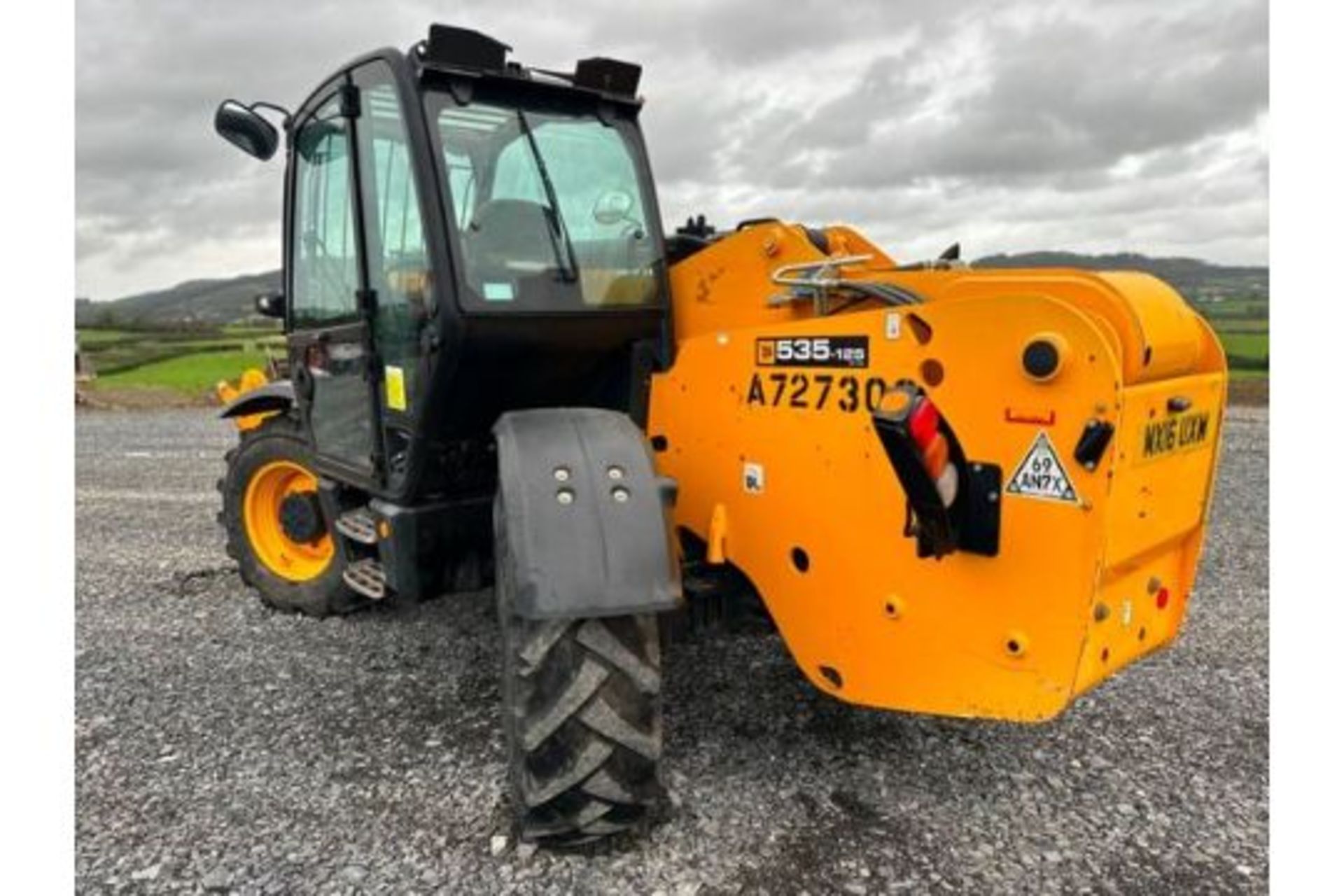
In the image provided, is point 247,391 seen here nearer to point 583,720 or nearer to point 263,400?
point 263,400

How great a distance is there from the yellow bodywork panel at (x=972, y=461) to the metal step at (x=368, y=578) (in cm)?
143

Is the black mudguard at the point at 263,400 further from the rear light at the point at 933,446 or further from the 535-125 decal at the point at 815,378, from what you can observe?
the rear light at the point at 933,446

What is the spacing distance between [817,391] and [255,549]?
376cm

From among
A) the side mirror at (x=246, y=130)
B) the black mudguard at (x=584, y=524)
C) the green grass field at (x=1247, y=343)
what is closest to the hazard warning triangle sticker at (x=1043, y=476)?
the black mudguard at (x=584, y=524)

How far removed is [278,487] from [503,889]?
3454 millimetres

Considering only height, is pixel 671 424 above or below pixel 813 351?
below

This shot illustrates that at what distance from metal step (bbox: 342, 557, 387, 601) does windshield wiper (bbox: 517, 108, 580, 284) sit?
149cm

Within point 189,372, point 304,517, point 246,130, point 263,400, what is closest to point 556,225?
point 246,130

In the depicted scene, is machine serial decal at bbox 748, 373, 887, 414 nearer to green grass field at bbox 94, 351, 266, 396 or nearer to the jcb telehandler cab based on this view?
the jcb telehandler cab

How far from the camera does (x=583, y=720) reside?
9.86ft

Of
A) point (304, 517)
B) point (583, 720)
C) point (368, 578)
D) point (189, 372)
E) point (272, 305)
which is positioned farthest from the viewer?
point (189, 372)

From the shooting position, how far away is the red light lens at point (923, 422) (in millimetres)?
2734

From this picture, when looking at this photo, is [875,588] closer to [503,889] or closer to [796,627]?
[796,627]

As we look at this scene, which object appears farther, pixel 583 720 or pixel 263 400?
pixel 263 400
